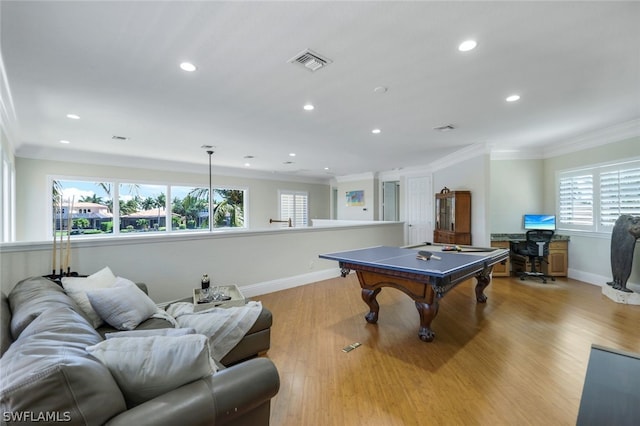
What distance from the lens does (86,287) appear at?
2.15m

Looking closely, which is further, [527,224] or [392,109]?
[527,224]

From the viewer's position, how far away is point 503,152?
5684 mm

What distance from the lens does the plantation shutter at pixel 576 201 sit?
4.84 meters

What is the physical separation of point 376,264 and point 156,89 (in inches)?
114

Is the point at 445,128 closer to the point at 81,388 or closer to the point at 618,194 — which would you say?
the point at 618,194

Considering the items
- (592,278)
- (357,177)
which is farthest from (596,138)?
(357,177)

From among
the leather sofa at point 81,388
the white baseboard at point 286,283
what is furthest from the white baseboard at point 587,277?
the leather sofa at point 81,388

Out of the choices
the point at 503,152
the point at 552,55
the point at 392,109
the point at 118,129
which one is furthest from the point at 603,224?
the point at 118,129

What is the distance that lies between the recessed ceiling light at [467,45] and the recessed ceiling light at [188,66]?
7.25 ft

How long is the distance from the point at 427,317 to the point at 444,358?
1.30 feet

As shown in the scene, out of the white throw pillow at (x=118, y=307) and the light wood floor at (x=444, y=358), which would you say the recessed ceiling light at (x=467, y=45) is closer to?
the light wood floor at (x=444, y=358)

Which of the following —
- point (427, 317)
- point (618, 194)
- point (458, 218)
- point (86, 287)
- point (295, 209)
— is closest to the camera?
point (86, 287)

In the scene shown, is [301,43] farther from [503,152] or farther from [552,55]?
[503,152]

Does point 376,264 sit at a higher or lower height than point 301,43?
lower
